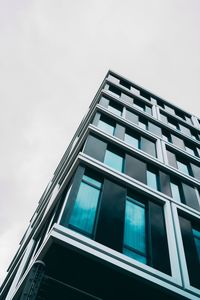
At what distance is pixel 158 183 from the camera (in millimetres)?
13031

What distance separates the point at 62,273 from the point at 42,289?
78cm

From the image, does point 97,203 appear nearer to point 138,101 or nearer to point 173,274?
point 173,274

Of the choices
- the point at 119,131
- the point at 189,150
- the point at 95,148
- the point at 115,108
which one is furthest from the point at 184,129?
the point at 95,148

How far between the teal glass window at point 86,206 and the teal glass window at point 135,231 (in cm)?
132

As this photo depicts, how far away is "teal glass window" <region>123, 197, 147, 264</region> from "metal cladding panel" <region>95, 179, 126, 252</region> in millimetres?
407

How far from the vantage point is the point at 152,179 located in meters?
13.1

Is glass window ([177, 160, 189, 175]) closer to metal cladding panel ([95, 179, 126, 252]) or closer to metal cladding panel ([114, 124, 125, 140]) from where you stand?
metal cladding panel ([114, 124, 125, 140])

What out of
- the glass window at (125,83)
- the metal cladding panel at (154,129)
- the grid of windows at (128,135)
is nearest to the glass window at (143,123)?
the metal cladding panel at (154,129)

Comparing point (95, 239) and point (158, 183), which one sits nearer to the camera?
point (95, 239)

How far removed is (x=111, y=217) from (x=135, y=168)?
428cm

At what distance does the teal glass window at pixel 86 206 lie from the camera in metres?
8.21

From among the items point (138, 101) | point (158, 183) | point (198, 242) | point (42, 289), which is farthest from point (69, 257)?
point (138, 101)

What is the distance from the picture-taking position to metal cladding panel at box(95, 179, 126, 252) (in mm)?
8164

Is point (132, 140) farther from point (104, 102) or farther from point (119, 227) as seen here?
point (119, 227)
